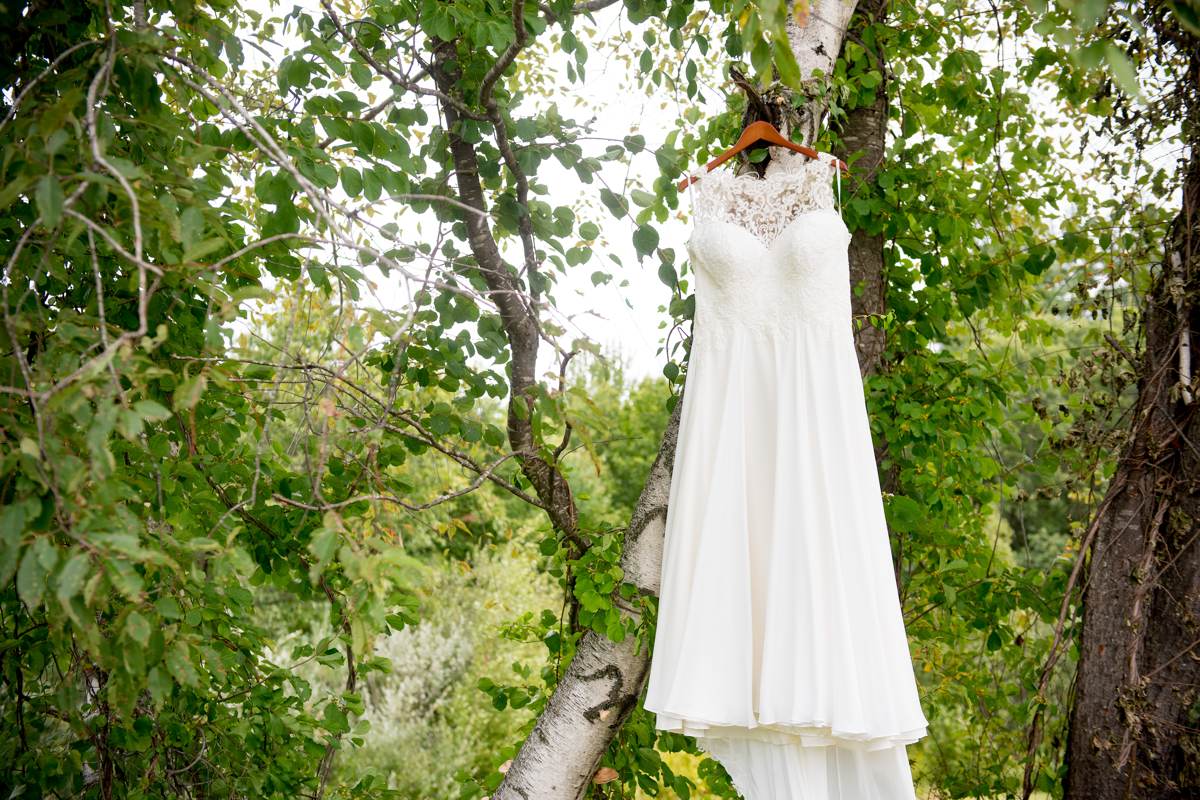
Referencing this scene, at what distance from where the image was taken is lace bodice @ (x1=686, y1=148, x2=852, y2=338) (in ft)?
5.78

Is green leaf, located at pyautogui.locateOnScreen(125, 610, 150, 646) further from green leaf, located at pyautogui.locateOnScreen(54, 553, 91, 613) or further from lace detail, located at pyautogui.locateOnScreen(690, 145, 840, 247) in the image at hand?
lace detail, located at pyautogui.locateOnScreen(690, 145, 840, 247)

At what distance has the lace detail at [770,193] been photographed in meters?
1.81

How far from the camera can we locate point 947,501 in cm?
299

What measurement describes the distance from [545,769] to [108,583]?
1226mm

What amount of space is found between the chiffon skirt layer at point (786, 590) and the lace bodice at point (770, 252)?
0.03 metres

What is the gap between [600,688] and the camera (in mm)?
2125

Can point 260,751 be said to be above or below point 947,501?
below

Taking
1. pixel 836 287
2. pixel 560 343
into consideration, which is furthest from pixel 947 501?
pixel 560 343

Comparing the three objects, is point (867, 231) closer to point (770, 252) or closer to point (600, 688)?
point (770, 252)

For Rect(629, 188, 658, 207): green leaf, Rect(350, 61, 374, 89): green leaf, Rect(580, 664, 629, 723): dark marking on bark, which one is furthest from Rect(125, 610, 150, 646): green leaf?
Rect(629, 188, 658, 207): green leaf

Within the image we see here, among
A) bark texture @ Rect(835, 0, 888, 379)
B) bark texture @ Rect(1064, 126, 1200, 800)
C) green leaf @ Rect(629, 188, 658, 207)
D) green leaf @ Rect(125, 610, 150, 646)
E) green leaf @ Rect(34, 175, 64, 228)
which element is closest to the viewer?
green leaf @ Rect(34, 175, 64, 228)

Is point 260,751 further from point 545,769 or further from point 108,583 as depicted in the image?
point 108,583

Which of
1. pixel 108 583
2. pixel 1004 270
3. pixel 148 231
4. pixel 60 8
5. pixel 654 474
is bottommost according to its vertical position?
pixel 108 583

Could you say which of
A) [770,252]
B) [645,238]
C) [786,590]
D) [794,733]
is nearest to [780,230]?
[770,252]
